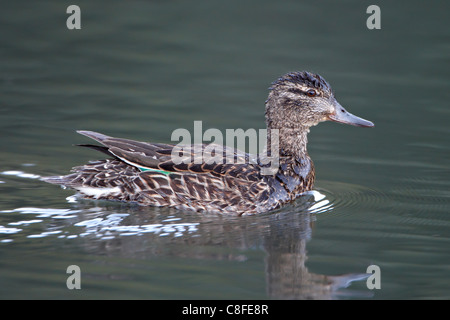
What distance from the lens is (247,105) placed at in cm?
1251

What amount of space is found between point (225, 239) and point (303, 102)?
2.21 meters

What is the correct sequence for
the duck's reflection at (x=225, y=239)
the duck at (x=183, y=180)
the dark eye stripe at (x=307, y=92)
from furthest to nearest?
the dark eye stripe at (x=307, y=92) < the duck at (x=183, y=180) < the duck's reflection at (x=225, y=239)

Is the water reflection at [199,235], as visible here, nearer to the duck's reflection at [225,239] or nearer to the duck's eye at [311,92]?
the duck's reflection at [225,239]

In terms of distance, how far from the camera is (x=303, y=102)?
923cm

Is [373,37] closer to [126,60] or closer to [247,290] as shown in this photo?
[126,60]

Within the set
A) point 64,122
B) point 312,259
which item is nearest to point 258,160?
point 312,259

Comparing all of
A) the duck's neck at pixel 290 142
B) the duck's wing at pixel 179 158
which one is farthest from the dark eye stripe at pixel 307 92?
the duck's wing at pixel 179 158

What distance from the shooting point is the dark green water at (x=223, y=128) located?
6.98 metres

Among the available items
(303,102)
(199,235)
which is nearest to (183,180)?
(199,235)

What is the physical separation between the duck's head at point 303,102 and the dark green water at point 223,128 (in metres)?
0.89

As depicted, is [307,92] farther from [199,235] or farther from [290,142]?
[199,235]

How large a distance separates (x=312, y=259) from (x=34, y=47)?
29.7ft

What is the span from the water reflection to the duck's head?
1.05 meters

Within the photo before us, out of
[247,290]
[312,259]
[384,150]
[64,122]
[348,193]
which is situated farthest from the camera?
[64,122]
